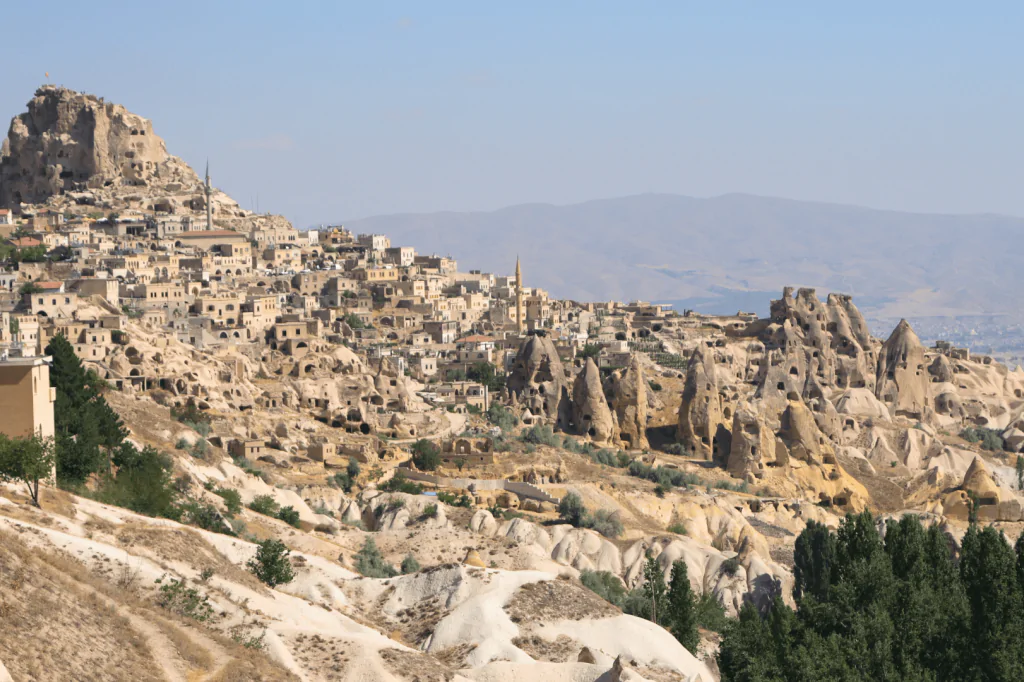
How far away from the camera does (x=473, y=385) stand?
3440 inches

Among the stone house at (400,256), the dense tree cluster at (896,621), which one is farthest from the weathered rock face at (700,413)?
the stone house at (400,256)

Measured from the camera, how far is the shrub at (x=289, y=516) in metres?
51.2

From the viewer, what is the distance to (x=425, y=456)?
2657 inches

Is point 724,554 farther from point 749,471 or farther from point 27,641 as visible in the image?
point 27,641

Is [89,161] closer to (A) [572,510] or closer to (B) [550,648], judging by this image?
(A) [572,510]

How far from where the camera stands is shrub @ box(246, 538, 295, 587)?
131 ft

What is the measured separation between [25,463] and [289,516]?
576 inches

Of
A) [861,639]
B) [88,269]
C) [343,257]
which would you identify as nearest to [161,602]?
[861,639]

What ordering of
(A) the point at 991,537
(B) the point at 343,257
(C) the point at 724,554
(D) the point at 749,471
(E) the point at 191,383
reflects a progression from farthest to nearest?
(B) the point at 343,257
(D) the point at 749,471
(E) the point at 191,383
(C) the point at 724,554
(A) the point at 991,537

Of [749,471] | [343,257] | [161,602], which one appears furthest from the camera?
[343,257]

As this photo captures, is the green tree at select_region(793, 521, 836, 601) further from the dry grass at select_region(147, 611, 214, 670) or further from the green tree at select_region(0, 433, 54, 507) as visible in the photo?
the dry grass at select_region(147, 611, 214, 670)

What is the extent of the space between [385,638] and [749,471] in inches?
1770

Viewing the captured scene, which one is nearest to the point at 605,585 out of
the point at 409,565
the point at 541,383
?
the point at 409,565

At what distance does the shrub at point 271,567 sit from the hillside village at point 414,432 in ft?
1.40
